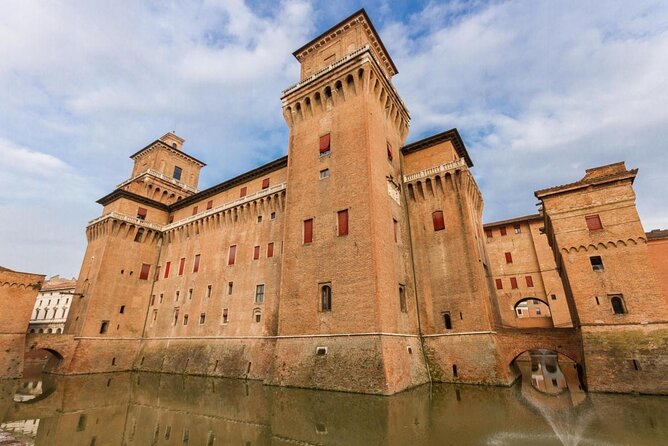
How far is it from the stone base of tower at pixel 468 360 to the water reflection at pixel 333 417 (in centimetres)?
100

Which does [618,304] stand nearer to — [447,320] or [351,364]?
[447,320]

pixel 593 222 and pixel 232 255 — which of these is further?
pixel 232 255

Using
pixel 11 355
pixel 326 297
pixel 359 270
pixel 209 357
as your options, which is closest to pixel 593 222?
pixel 359 270

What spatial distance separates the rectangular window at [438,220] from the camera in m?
24.2

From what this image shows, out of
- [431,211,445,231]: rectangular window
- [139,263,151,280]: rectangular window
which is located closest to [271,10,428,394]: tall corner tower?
[431,211,445,231]: rectangular window

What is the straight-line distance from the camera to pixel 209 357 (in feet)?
89.9

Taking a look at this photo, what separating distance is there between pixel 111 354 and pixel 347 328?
25277 mm

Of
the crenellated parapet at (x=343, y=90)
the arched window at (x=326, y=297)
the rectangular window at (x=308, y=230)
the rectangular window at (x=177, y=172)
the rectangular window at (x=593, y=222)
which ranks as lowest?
the arched window at (x=326, y=297)

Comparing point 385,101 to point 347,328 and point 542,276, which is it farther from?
point 542,276

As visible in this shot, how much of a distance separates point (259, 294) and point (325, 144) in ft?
42.1

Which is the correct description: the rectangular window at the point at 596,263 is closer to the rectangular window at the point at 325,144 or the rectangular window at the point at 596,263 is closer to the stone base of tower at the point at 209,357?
the rectangular window at the point at 325,144

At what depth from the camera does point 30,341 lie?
89.5 ft

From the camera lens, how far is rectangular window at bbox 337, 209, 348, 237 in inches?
840

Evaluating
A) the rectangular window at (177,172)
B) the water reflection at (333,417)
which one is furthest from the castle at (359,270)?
the rectangular window at (177,172)
